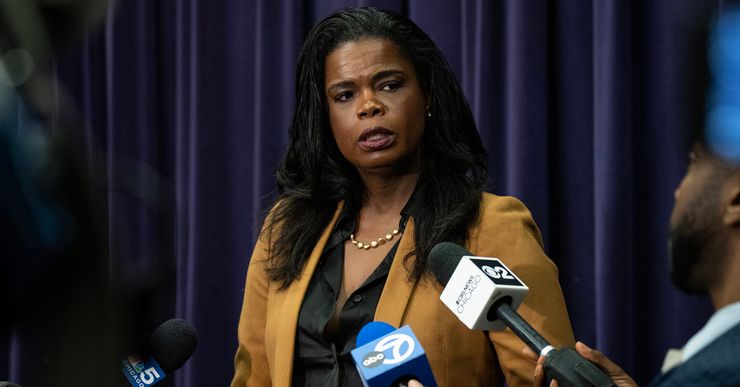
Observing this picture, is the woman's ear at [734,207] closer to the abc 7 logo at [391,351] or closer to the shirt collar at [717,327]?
the shirt collar at [717,327]

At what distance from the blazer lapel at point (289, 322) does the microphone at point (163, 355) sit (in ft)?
1.86

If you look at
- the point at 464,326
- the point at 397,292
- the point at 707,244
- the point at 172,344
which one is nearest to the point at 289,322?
the point at 397,292

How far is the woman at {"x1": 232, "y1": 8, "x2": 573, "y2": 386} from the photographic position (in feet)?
5.99

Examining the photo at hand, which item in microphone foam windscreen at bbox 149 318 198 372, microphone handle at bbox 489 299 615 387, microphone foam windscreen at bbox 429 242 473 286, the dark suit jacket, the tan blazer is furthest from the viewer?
the tan blazer

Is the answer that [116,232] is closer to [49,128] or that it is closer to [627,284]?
[49,128]

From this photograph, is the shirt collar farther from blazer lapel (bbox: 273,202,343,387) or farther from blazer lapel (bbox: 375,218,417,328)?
blazer lapel (bbox: 273,202,343,387)

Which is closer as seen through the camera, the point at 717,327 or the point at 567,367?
the point at 717,327

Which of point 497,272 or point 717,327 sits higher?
point 717,327

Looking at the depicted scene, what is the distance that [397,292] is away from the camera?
1.86 metres

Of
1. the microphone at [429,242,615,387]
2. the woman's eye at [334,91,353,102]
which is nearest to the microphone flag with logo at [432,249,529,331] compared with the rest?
the microphone at [429,242,615,387]

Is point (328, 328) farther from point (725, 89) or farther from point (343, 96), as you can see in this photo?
point (725, 89)

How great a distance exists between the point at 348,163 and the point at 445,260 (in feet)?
2.48

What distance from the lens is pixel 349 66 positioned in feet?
6.65

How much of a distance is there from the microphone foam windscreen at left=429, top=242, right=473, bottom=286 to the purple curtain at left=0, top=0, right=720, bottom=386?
661 millimetres
